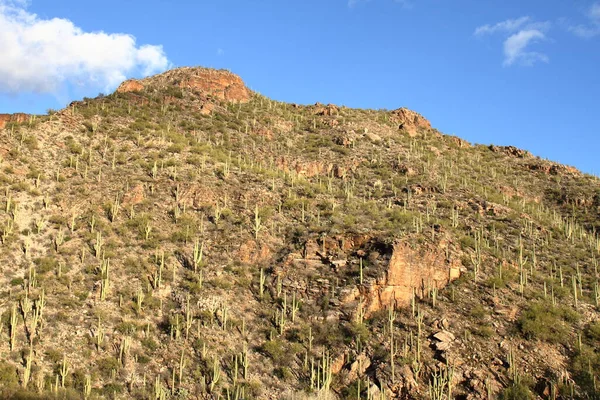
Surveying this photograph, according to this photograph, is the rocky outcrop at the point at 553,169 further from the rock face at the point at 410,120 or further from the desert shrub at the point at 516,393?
the desert shrub at the point at 516,393

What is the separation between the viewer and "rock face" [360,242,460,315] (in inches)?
867

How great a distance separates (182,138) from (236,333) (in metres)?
17.3

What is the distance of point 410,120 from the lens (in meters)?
49.2

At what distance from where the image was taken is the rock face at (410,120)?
4709 centimetres

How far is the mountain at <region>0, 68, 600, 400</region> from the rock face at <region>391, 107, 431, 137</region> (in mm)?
11577

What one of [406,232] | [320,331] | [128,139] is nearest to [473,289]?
[406,232]

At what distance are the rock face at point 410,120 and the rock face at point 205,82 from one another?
46.6 feet

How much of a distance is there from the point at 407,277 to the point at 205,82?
3059 cm

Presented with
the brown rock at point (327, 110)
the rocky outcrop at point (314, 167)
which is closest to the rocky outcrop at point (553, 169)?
the rocky outcrop at point (314, 167)

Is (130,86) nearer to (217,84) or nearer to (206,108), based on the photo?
(206,108)

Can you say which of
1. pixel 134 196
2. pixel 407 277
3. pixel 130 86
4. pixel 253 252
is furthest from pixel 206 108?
pixel 407 277

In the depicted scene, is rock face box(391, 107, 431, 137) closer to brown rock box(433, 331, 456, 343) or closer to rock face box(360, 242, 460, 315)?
rock face box(360, 242, 460, 315)

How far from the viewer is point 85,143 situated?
30844mm

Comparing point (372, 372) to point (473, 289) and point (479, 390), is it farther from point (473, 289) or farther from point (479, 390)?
point (473, 289)
